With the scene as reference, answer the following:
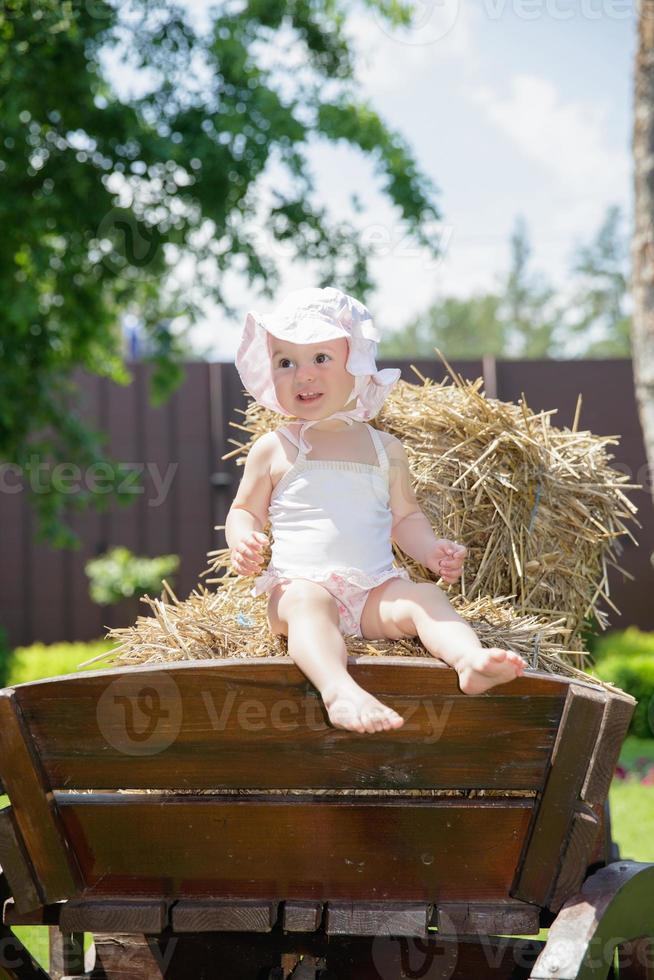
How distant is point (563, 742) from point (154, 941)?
3.50 ft

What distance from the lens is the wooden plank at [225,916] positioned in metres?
1.65

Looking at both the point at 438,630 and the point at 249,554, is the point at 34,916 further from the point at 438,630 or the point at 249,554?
the point at 438,630

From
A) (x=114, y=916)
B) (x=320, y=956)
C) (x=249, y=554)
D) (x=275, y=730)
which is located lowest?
(x=320, y=956)

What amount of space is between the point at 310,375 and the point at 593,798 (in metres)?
1.06

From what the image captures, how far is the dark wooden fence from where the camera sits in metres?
9.34

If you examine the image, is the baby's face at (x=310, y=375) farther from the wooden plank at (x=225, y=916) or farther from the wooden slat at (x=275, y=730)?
the wooden plank at (x=225, y=916)

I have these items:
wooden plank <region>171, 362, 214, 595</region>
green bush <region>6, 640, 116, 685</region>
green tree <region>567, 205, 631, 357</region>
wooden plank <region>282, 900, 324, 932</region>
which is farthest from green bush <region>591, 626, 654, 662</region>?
green tree <region>567, 205, 631, 357</region>

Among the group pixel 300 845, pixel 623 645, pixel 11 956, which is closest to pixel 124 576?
pixel 623 645

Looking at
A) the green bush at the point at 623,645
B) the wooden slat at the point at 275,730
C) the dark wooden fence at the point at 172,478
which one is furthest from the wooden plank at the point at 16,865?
the dark wooden fence at the point at 172,478

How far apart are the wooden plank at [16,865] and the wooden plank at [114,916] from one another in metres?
0.06

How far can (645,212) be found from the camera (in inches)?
225

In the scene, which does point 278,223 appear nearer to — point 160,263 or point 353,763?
point 160,263

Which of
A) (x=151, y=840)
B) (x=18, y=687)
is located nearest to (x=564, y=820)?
(x=151, y=840)

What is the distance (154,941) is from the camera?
83.0 inches
